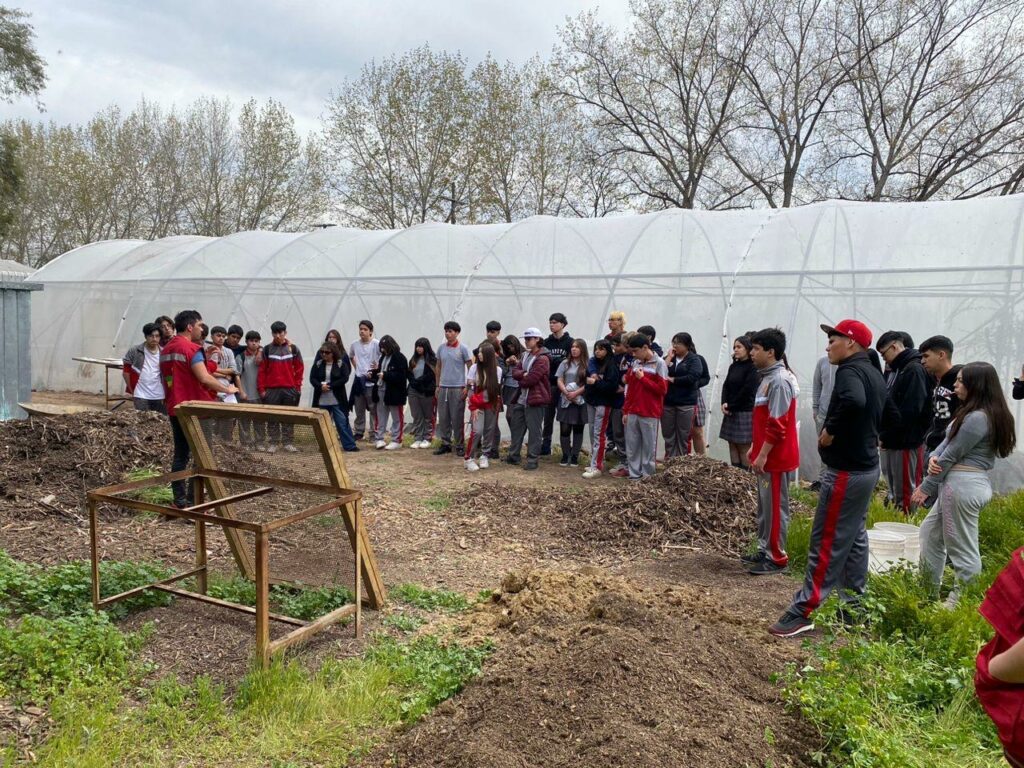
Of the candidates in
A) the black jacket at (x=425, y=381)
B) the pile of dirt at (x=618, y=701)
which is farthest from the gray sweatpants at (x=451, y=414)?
the pile of dirt at (x=618, y=701)

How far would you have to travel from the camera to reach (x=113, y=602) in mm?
4492

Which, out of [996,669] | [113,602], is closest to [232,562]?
[113,602]

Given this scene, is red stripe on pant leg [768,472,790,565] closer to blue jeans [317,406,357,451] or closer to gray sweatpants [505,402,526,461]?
gray sweatpants [505,402,526,461]

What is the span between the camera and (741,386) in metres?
8.48

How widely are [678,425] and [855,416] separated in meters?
5.25

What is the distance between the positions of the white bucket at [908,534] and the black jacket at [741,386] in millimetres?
2738

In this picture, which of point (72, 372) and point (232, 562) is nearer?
point (232, 562)

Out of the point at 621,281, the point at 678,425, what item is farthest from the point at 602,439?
the point at 621,281

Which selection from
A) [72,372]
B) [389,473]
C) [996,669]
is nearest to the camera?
[996,669]

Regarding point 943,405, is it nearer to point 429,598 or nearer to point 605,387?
point 605,387

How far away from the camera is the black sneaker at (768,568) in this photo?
5.86 m

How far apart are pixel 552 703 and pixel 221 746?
1.50 m

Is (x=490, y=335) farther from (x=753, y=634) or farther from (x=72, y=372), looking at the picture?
(x=72, y=372)

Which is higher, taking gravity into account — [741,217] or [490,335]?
[741,217]
